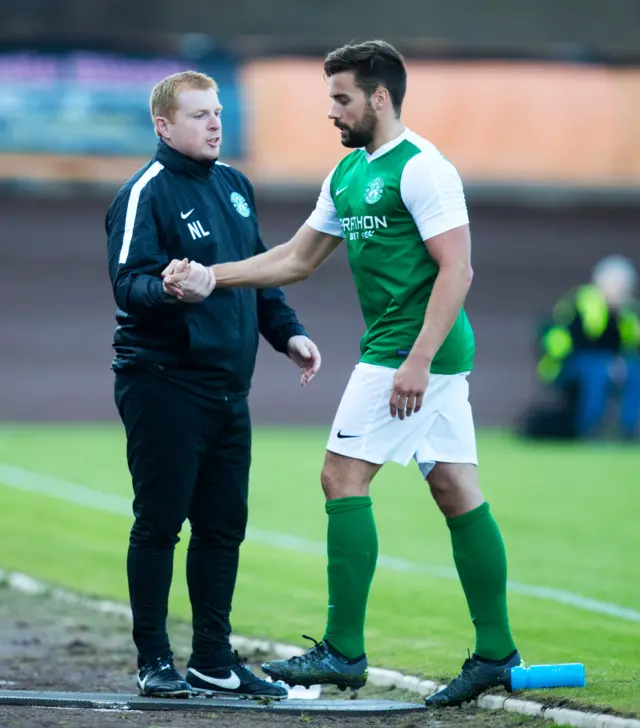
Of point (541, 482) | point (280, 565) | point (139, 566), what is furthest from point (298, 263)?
point (541, 482)

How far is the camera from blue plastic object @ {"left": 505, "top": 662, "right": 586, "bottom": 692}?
5062mm

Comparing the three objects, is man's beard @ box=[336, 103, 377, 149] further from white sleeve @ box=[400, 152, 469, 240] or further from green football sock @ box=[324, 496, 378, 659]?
green football sock @ box=[324, 496, 378, 659]

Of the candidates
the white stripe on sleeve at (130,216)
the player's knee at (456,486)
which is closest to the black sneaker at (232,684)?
the player's knee at (456,486)

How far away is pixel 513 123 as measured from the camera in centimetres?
2105

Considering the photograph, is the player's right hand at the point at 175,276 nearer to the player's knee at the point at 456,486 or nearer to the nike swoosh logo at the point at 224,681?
the player's knee at the point at 456,486

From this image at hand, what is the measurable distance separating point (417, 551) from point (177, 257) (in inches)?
186

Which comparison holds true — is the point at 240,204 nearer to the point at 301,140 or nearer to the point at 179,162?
the point at 179,162

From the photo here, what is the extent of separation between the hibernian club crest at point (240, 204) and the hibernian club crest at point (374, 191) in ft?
2.09

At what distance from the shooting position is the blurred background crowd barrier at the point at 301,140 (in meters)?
20.2

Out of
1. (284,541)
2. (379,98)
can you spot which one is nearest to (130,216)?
(379,98)

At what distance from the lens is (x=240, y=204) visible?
548cm

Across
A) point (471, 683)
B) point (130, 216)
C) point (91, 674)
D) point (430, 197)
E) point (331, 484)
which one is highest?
point (430, 197)

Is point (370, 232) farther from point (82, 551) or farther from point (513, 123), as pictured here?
point (513, 123)

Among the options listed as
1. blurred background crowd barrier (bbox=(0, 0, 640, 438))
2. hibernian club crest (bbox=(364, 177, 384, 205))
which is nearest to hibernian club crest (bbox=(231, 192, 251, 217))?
hibernian club crest (bbox=(364, 177, 384, 205))
